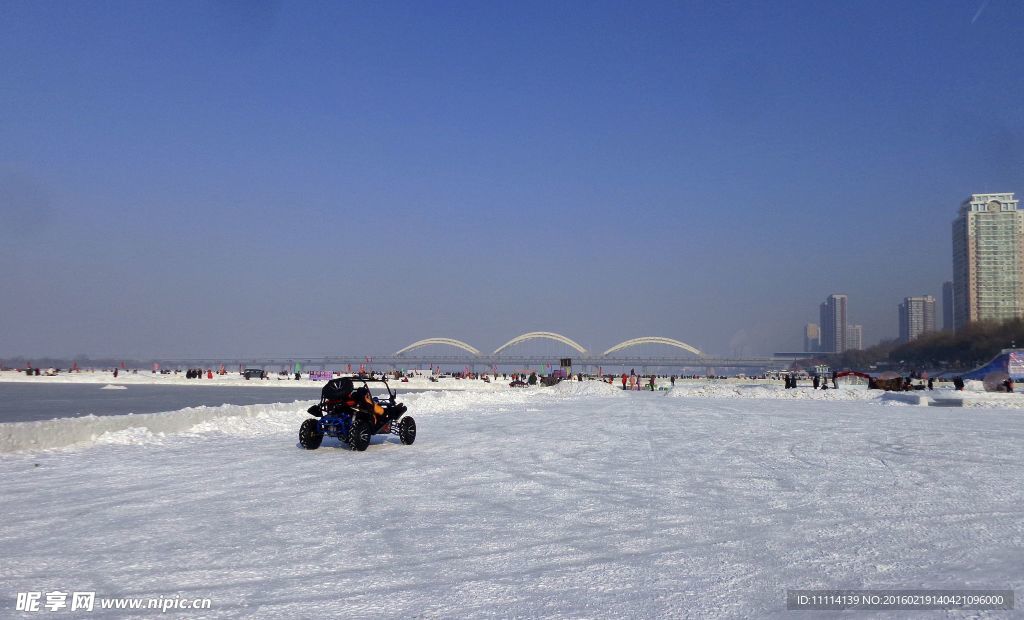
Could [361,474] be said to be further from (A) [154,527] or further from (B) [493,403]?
(B) [493,403]

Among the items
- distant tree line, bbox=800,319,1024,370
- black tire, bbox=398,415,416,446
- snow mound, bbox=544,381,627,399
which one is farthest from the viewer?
distant tree line, bbox=800,319,1024,370

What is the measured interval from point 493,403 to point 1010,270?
7491 inches

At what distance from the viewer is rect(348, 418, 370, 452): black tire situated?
15984 mm

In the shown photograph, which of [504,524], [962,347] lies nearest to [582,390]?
[504,524]

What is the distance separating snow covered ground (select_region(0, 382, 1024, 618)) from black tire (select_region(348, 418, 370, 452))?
24 cm

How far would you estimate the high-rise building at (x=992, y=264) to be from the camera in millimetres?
183375

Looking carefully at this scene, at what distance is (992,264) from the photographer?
18700 centimetres

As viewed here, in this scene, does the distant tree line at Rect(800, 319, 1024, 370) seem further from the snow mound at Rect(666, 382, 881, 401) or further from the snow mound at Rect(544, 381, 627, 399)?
the snow mound at Rect(544, 381, 627, 399)

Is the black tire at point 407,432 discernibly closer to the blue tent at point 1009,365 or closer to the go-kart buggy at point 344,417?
the go-kart buggy at point 344,417

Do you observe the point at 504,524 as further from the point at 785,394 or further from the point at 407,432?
the point at 785,394

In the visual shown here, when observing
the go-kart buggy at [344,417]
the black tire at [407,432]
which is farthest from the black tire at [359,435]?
the black tire at [407,432]

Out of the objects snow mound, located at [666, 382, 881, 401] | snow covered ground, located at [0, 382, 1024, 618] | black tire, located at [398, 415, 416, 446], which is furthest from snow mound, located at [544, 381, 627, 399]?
snow covered ground, located at [0, 382, 1024, 618]

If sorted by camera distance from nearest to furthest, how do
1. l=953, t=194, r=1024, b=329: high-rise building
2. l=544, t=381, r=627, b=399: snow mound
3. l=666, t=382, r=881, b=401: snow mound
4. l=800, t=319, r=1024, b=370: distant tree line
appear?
1. l=666, t=382, r=881, b=401: snow mound
2. l=544, t=381, r=627, b=399: snow mound
3. l=800, t=319, r=1024, b=370: distant tree line
4. l=953, t=194, r=1024, b=329: high-rise building

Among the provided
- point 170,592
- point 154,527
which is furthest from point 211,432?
point 170,592
